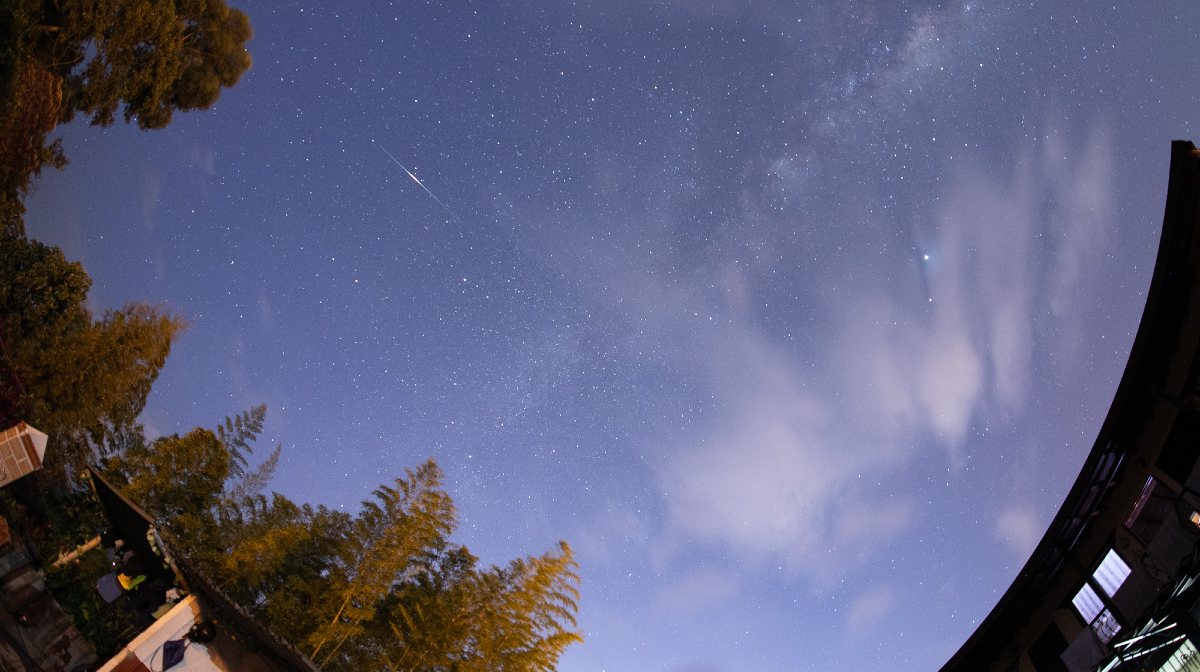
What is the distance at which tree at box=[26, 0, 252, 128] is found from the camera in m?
20.8

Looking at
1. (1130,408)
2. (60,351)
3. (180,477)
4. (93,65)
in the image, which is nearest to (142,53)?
(93,65)

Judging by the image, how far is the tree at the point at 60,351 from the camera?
19.3 metres

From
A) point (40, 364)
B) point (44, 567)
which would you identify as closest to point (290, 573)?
point (44, 567)

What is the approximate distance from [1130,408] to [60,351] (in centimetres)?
3061

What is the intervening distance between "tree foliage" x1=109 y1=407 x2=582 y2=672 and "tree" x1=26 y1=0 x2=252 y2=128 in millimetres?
15145

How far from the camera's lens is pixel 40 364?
19.6 metres

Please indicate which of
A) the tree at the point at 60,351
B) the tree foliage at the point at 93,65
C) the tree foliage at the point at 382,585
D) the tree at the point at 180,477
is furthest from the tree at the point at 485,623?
the tree foliage at the point at 93,65

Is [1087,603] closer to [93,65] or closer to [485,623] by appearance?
[485,623]

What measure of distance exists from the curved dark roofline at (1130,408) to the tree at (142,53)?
101 ft

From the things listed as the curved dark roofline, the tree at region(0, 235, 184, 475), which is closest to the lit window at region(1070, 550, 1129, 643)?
the curved dark roofline

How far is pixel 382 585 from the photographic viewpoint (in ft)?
50.8

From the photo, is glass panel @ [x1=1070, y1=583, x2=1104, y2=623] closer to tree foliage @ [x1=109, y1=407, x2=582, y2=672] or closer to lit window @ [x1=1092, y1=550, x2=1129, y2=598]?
lit window @ [x1=1092, y1=550, x2=1129, y2=598]

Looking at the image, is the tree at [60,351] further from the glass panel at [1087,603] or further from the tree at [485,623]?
the glass panel at [1087,603]

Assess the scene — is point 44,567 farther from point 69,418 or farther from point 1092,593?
point 1092,593
